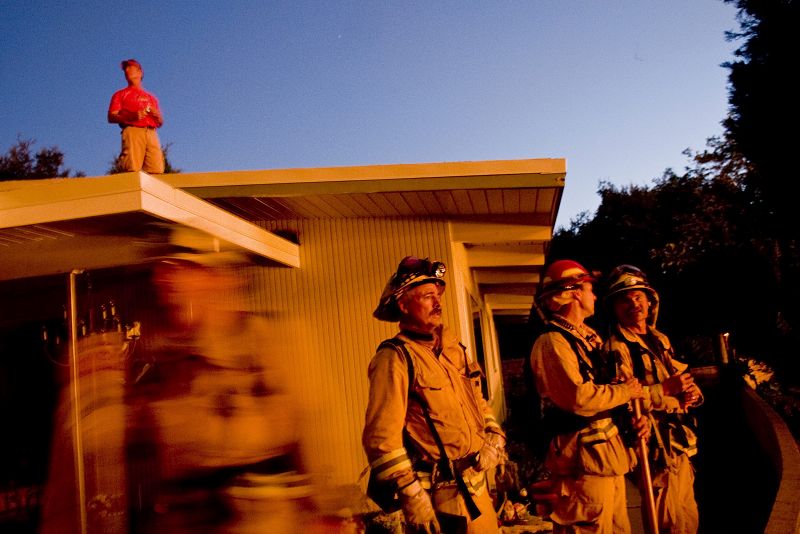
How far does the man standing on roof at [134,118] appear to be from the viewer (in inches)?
315

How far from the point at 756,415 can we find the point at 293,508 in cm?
601

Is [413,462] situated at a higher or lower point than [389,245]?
lower

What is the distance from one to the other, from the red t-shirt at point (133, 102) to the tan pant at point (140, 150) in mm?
103

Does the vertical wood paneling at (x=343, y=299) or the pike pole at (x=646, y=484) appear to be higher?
the vertical wood paneling at (x=343, y=299)

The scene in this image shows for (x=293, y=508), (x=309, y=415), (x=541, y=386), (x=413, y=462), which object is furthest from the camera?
(x=541, y=386)

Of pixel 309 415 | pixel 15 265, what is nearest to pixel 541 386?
pixel 309 415

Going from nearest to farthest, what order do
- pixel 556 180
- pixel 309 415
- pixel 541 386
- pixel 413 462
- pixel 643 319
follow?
pixel 309 415
pixel 413 462
pixel 541 386
pixel 643 319
pixel 556 180

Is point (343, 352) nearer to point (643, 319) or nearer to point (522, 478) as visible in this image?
point (522, 478)

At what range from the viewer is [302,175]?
6.20 metres

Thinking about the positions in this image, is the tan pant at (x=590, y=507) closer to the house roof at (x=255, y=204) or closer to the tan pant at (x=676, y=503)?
the tan pant at (x=676, y=503)

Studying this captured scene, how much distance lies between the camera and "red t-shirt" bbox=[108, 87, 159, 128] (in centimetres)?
802

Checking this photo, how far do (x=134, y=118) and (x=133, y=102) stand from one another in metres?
0.19

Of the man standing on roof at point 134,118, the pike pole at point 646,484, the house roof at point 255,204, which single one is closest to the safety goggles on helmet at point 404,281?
the pike pole at point 646,484

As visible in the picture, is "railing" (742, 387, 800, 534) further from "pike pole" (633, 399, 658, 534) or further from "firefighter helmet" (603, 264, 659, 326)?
"firefighter helmet" (603, 264, 659, 326)
